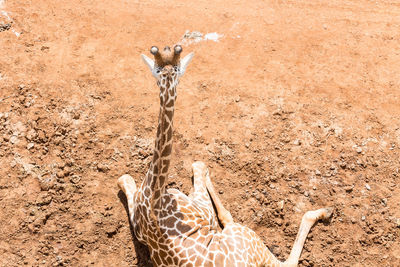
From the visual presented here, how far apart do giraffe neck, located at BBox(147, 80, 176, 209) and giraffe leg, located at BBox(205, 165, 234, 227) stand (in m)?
1.36

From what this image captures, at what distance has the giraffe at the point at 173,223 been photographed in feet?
13.6

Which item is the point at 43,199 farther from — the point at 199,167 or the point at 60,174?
the point at 199,167

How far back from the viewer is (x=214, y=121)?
6.45 m

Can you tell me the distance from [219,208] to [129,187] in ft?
4.54

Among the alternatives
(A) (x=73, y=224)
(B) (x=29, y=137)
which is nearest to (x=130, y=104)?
(B) (x=29, y=137)

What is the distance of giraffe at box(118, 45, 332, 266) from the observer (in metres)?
4.14

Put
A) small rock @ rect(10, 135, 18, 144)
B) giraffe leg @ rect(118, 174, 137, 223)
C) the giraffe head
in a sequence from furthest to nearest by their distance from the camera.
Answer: small rock @ rect(10, 135, 18, 144)
giraffe leg @ rect(118, 174, 137, 223)
the giraffe head

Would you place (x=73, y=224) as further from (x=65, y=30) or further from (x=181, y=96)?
(x=65, y=30)

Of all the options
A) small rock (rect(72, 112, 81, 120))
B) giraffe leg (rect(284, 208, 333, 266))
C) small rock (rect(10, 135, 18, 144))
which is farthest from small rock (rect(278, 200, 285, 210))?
small rock (rect(10, 135, 18, 144))

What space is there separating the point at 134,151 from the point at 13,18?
3.88 metres

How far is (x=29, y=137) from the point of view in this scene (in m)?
6.10

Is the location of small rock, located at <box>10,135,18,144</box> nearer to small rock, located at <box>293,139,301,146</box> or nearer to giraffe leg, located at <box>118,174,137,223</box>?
giraffe leg, located at <box>118,174,137,223</box>

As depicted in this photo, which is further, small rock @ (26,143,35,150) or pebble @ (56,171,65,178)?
small rock @ (26,143,35,150)

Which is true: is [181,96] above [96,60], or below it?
below
